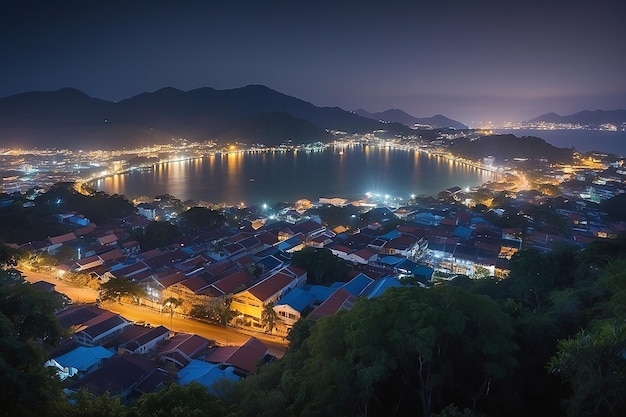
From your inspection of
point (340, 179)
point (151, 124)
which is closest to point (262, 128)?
point (151, 124)

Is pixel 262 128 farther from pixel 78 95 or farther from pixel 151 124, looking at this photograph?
pixel 78 95

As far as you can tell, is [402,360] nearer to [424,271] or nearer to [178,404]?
[178,404]

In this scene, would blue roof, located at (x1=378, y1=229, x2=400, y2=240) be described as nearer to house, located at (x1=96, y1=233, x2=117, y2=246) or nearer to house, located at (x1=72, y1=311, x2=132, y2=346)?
house, located at (x1=72, y1=311, x2=132, y2=346)

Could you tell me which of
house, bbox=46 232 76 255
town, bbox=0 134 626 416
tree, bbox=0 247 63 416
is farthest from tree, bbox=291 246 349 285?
house, bbox=46 232 76 255

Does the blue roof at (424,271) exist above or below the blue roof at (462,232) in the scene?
below

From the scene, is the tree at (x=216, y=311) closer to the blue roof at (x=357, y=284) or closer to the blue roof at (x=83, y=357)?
the blue roof at (x=83, y=357)

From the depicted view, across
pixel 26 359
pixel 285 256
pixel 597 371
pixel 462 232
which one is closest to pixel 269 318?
pixel 285 256

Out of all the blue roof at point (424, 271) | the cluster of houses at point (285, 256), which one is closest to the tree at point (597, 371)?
the cluster of houses at point (285, 256)
